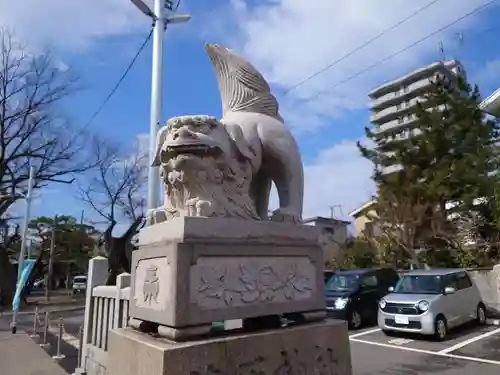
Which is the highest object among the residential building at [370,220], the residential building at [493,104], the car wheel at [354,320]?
the residential building at [493,104]

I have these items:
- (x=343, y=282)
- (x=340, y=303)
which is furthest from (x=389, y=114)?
(x=340, y=303)

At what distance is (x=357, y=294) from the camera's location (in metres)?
10.0

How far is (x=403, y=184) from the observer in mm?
15359

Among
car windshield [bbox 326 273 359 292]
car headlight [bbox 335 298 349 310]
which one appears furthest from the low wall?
car headlight [bbox 335 298 349 310]

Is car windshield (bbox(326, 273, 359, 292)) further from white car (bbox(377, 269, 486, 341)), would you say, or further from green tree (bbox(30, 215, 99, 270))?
green tree (bbox(30, 215, 99, 270))

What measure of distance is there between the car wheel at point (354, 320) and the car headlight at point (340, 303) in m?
0.31

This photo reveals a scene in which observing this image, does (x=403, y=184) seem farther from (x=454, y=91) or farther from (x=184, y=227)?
(x=184, y=227)

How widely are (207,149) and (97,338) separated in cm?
331

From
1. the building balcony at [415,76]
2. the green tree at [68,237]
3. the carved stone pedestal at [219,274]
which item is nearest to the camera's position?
the carved stone pedestal at [219,274]

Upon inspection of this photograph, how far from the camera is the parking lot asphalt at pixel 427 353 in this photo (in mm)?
5988

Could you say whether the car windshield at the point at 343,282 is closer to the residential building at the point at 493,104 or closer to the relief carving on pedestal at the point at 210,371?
the residential building at the point at 493,104

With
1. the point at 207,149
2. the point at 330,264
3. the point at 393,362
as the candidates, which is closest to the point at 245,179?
the point at 207,149

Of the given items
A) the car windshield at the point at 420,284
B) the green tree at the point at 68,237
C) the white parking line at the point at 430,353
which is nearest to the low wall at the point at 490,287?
the car windshield at the point at 420,284

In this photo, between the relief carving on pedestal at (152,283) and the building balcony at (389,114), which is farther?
the building balcony at (389,114)
